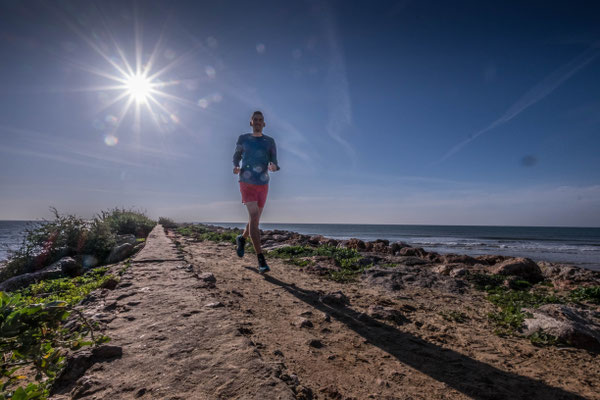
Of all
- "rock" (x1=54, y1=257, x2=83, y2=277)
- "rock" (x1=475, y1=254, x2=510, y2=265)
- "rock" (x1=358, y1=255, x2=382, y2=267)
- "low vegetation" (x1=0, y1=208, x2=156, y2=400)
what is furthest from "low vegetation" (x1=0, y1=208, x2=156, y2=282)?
"rock" (x1=475, y1=254, x2=510, y2=265)

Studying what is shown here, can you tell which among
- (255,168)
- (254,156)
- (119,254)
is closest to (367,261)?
(255,168)

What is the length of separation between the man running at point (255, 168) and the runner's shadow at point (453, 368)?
225 cm

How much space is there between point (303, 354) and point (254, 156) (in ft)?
10.6

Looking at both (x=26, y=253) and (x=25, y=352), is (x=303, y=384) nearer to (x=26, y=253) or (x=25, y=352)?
(x=25, y=352)

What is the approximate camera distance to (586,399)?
4.81ft

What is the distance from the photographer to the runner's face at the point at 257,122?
4.41 meters

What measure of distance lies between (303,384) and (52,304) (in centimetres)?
118

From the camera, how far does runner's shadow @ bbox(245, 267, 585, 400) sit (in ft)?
4.84

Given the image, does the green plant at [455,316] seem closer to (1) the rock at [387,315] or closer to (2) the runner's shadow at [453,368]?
(1) the rock at [387,315]

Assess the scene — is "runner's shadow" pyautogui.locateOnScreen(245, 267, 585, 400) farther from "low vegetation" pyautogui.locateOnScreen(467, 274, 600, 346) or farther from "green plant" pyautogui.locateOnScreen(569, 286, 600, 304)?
"green plant" pyautogui.locateOnScreen(569, 286, 600, 304)

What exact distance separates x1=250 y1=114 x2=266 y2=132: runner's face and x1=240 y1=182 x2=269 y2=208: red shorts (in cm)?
96

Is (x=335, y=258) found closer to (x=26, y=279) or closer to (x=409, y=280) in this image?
(x=409, y=280)

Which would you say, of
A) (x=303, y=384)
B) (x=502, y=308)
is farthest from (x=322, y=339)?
(x=502, y=308)

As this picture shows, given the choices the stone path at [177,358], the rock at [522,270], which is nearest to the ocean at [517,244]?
the rock at [522,270]
